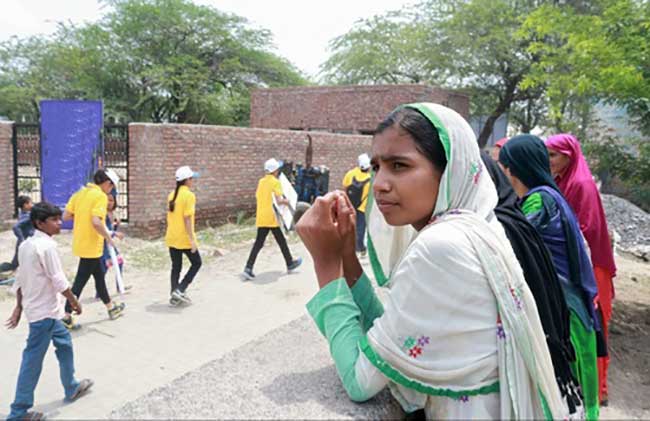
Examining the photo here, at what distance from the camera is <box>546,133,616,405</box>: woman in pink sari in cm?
316

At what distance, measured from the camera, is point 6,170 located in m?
8.71

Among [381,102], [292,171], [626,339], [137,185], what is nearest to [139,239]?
[137,185]

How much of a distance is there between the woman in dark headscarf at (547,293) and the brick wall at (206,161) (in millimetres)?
8007

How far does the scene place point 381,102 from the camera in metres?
18.5

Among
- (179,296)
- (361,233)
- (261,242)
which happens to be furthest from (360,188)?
(179,296)

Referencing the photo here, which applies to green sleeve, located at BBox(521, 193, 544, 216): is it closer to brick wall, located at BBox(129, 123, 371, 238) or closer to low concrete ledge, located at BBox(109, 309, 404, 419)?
low concrete ledge, located at BBox(109, 309, 404, 419)

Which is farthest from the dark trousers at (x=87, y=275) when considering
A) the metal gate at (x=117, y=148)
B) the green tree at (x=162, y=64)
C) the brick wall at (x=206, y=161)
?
the green tree at (x=162, y=64)

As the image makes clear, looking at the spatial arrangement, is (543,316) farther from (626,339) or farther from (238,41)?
(238,41)

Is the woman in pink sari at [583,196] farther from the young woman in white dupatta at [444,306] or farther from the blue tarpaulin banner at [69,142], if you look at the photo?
the blue tarpaulin banner at [69,142]

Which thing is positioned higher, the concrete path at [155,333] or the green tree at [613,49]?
the green tree at [613,49]

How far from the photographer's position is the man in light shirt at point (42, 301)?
342cm

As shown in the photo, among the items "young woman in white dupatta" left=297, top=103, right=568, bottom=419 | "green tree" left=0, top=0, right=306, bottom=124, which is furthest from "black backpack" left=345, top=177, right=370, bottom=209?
"green tree" left=0, top=0, right=306, bottom=124

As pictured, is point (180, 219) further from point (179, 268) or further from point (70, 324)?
point (70, 324)

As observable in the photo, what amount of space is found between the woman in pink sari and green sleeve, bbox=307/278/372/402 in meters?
2.50
